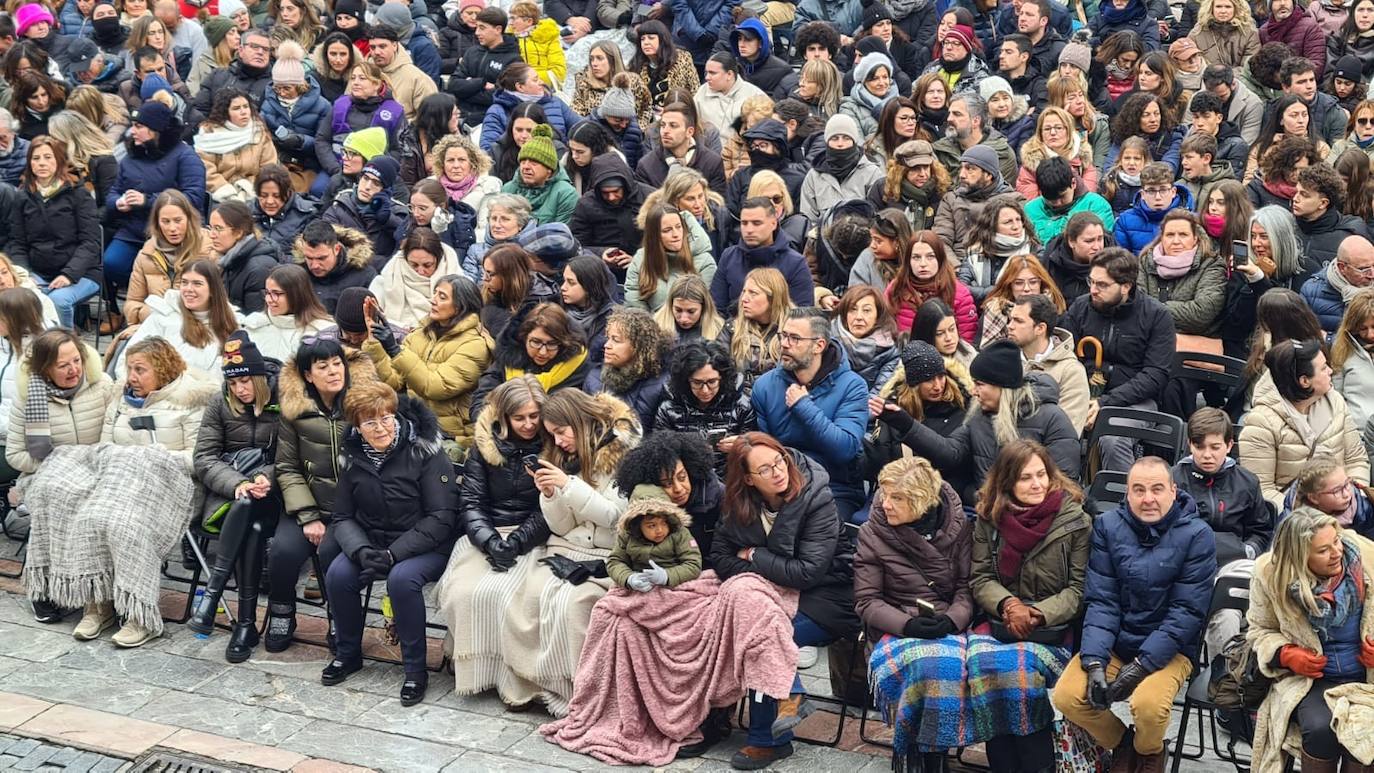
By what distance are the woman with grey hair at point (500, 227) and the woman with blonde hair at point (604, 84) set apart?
2.65 meters

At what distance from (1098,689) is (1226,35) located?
8938 mm

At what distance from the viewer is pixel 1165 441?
28.9 feet

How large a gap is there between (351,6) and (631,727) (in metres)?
9.29

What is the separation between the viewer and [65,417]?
9562 mm

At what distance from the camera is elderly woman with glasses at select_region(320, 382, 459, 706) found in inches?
339

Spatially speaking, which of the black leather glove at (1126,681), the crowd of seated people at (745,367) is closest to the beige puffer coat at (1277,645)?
the crowd of seated people at (745,367)

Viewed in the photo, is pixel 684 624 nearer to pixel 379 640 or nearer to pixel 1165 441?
pixel 379 640

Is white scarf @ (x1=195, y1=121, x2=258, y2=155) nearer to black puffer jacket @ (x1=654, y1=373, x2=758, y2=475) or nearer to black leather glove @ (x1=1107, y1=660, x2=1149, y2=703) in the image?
black puffer jacket @ (x1=654, y1=373, x2=758, y2=475)

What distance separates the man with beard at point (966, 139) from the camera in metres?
12.1

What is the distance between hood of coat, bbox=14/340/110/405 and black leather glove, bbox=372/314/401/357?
150cm

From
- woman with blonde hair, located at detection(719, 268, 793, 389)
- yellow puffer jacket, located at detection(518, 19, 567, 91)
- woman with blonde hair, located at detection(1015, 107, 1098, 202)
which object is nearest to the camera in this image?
woman with blonde hair, located at detection(719, 268, 793, 389)

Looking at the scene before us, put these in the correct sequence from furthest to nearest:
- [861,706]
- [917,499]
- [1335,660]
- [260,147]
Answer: [260,147], [861,706], [917,499], [1335,660]

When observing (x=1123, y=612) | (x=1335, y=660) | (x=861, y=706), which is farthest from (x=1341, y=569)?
(x=861, y=706)

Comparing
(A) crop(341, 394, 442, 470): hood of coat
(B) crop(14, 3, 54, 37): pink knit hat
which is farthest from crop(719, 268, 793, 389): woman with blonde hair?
(B) crop(14, 3, 54, 37): pink knit hat
